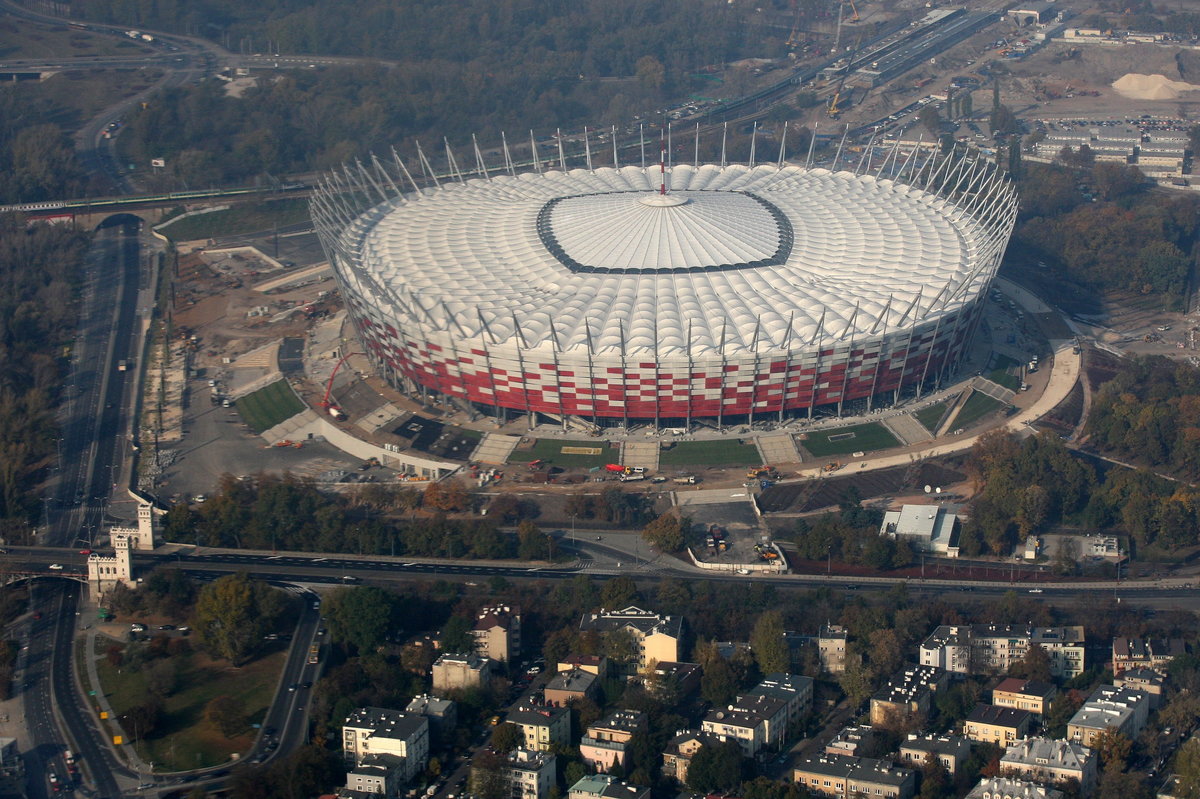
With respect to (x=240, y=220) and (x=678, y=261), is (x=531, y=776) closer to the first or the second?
(x=678, y=261)

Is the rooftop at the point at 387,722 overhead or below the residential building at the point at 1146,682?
overhead

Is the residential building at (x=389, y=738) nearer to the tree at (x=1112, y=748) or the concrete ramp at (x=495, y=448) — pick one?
the tree at (x=1112, y=748)

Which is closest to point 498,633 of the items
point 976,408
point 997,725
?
point 997,725

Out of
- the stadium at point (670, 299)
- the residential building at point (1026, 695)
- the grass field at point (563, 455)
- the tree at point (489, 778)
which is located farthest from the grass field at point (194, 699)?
the residential building at point (1026, 695)

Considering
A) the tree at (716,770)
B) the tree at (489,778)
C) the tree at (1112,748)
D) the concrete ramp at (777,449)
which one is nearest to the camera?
the tree at (489,778)

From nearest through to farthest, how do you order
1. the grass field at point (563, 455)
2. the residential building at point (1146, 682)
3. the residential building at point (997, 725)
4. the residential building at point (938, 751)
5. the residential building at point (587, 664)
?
the residential building at point (938, 751) → the residential building at point (997, 725) → the residential building at point (1146, 682) → the residential building at point (587, 664) → the grass field at point (563, 455)
